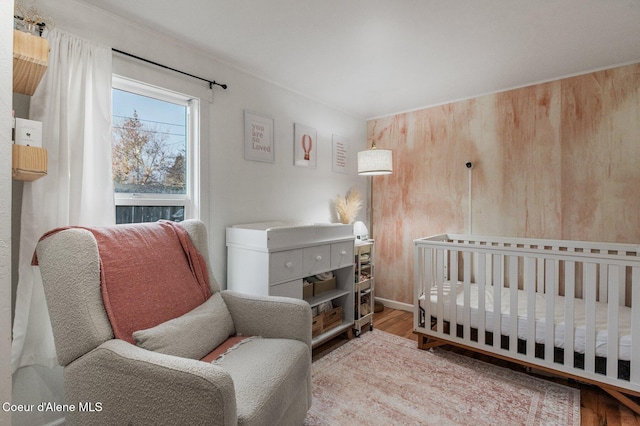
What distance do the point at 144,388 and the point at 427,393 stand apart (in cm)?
170

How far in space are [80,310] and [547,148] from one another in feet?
11.4

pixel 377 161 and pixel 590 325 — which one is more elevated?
pixel 377 161

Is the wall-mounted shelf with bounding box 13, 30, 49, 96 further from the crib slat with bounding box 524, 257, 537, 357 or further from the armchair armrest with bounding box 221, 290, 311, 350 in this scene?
the crib slat with bounding box 524, 257, 537, 357

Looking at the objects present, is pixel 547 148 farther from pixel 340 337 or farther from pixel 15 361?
pixel 15 361

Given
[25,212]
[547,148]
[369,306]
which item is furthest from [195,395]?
[547,148]

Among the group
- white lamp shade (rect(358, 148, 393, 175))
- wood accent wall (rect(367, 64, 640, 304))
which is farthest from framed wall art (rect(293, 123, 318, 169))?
wood accent wall (rect(367, 64, 640, 304))

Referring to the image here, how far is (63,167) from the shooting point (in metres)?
1.57

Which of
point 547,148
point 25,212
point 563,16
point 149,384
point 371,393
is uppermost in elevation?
point 563,16

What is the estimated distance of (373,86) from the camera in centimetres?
287

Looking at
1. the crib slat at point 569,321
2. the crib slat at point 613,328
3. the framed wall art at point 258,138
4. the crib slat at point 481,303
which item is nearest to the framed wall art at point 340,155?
the framed wall art at point 258,138

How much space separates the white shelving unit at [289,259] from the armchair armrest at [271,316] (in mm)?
347

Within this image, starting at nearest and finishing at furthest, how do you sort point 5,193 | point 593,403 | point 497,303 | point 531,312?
point 5,193 < point 593,403 < point 531,312 < point 497,303

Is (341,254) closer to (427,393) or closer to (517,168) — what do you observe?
(427,393)

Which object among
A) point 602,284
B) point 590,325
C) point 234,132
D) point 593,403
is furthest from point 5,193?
point 602,284
